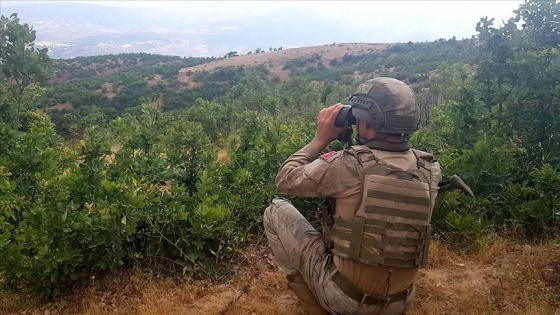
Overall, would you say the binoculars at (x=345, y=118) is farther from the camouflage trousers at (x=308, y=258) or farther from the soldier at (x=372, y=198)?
the camouflage trousers at (x=308, y=258)

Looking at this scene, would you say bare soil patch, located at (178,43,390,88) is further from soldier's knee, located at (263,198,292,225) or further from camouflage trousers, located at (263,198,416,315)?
camouflage trousers, located at (263,198,416,315)

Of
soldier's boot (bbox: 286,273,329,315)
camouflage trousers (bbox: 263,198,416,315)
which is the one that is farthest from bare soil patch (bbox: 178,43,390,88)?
soldier's boot (bbox: 286,273,329,315)

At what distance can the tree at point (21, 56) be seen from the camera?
16.2ft

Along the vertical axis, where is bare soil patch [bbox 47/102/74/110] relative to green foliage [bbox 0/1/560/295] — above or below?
below

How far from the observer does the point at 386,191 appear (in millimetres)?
2334

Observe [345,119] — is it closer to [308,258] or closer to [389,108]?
[389,108]

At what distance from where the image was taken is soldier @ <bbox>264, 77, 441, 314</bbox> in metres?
2.36

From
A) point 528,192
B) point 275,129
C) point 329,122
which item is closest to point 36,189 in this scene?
point 275,129

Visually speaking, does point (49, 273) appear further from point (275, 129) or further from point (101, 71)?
point (101, 71)

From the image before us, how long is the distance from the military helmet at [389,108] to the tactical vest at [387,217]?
0.16 metres

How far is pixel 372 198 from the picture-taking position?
7.67 feet

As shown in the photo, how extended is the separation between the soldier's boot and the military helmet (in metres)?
1.10

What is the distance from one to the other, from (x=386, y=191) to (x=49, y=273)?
237cm

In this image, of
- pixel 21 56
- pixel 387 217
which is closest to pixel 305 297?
pixel 387 217
